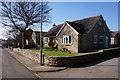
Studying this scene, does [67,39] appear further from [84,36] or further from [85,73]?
[85,73]

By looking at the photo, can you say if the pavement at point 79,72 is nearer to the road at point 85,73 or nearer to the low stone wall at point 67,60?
the road at point 85,73

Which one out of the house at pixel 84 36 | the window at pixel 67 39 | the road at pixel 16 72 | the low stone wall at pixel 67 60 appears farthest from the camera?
the window at pixel 67 39

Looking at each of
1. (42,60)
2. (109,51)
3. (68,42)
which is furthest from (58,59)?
(68,42)

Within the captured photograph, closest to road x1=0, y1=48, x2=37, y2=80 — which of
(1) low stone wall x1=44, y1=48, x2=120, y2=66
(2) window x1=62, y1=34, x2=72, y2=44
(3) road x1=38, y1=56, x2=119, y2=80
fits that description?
(3) road x1=38, y1=56, x2=119, y2=80

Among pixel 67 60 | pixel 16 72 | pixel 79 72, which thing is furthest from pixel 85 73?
pixel 16 72

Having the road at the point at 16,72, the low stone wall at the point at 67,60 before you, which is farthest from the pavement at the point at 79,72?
the low stone wall at the point at 67,60

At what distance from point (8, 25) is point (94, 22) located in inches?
775

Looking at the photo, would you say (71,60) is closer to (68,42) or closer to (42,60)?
(42,60)

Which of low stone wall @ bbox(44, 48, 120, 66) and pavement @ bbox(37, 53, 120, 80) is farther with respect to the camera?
low stone wall @ bbox(44, 48, 120, 66)

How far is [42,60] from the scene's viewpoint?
32.6 feet

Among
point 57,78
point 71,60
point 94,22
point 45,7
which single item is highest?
point 45,7

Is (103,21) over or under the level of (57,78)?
over

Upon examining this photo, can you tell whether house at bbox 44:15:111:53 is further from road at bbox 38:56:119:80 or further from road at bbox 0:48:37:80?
road at bbox 0:48:37:80

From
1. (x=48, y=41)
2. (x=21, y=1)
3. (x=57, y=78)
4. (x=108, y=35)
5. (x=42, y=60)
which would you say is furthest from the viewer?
(x=48, y=41)
